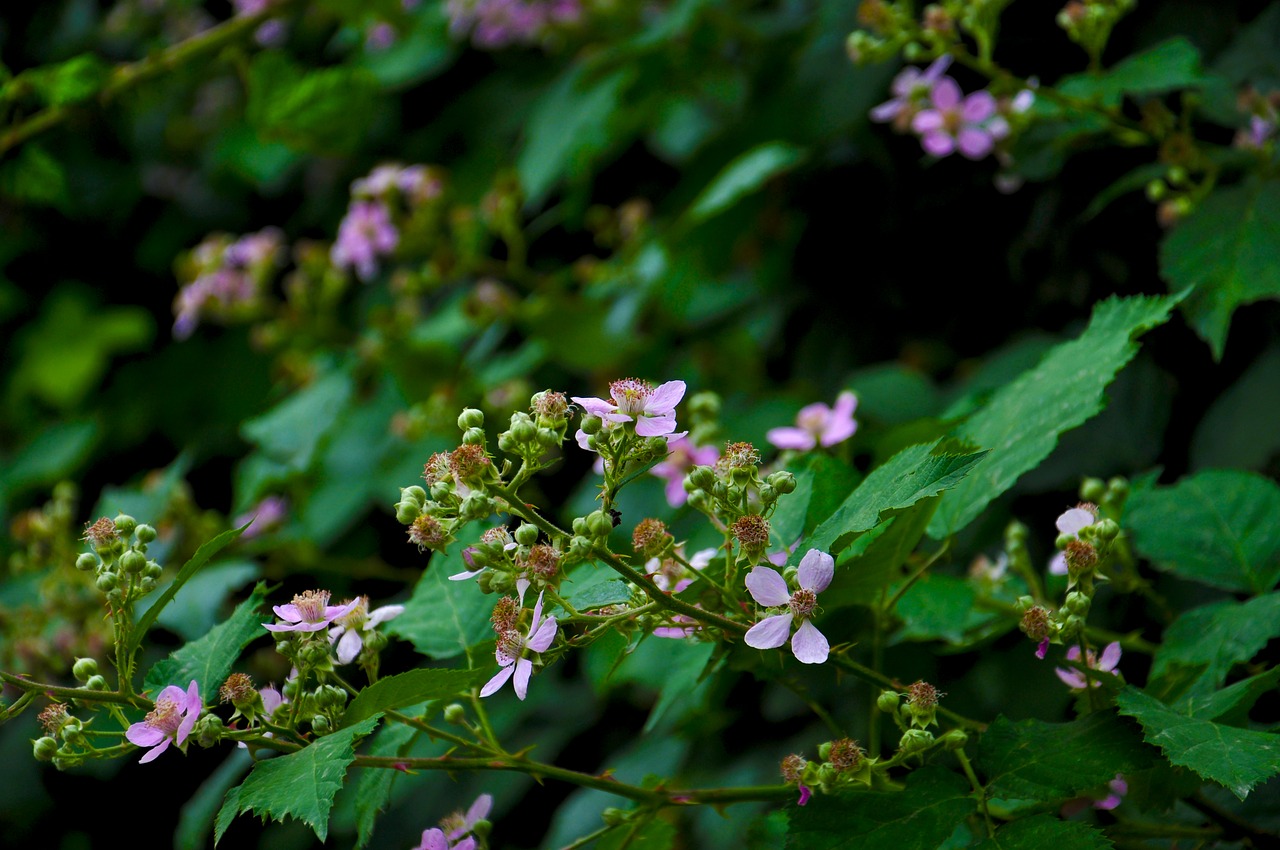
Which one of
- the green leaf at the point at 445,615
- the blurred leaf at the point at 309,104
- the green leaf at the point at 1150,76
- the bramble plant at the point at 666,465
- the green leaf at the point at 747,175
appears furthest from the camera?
the blurred leaf at the point at 309,104

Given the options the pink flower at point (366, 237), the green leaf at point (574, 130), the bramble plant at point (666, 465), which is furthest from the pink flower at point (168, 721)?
the pink flower at point (366, 237)

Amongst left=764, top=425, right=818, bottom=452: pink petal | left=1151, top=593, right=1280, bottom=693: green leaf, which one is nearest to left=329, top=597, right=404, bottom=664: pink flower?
left=764, top=425, right=818, bottom=452: pink petal

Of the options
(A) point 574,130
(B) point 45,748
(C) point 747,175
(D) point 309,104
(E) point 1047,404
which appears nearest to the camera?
(B) point 45,748

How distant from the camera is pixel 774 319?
2336 millimetres

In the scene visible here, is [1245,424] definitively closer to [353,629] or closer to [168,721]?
[353,629]

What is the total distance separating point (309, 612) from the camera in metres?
0.92

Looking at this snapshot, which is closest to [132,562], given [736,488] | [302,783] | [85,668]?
[85,668]

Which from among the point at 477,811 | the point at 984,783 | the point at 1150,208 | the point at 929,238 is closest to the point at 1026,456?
the point at 984,783

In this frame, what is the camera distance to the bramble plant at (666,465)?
859mm

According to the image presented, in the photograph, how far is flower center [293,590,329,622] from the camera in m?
0.91

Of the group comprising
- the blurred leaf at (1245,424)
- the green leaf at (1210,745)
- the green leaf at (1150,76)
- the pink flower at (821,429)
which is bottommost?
the blurred leaf at (1245,424)

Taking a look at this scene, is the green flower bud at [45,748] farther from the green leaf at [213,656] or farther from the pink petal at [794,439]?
the pink petal at [794,439]

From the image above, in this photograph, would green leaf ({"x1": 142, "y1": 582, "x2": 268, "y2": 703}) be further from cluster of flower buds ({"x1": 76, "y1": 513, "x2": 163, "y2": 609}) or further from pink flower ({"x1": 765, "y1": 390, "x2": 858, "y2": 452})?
pink flower ({"x1": 765, "y1": 390, "x2": 858, "y2": 452})

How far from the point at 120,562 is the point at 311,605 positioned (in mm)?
180
